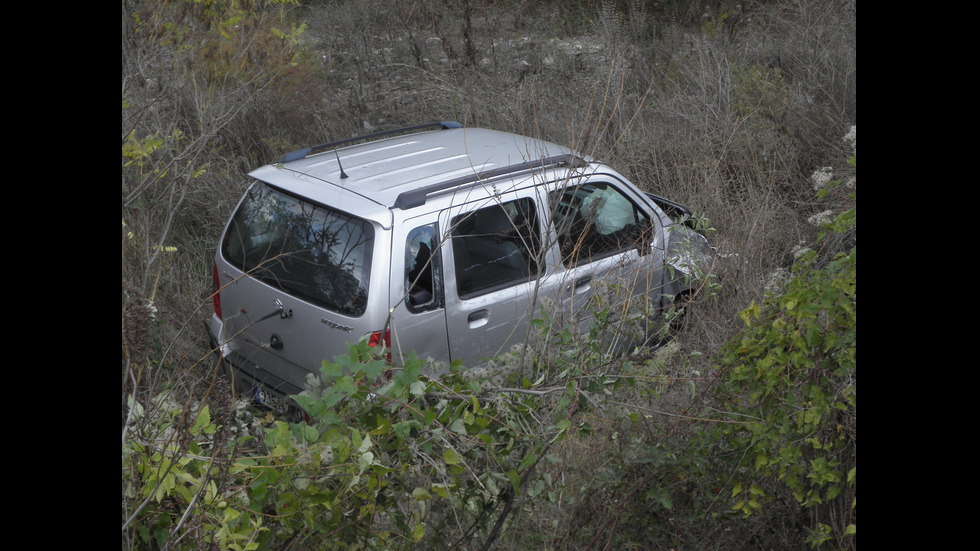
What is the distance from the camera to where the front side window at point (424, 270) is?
383cm

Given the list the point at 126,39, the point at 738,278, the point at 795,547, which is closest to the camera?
the point at 795,547

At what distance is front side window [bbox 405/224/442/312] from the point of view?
12.6 ft

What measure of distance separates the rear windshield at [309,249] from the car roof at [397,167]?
9 cm

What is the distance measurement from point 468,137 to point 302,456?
3.36m

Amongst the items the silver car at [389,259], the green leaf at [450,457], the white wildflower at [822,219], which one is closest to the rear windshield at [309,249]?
the silver car at [389,259]

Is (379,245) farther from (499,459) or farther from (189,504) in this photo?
(189,504)

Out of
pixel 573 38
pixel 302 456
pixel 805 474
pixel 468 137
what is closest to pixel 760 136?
A: pixel 468 137

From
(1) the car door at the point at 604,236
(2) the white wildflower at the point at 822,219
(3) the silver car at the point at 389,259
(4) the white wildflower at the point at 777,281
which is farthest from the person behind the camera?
(1) the car door at the point at 604,236

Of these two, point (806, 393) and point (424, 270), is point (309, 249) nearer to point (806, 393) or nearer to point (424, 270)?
point (424, 270)

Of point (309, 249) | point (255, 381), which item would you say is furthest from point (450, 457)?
point (255, 381)

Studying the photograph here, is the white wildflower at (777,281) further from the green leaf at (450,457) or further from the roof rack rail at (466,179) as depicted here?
the green leaf at (450,457)

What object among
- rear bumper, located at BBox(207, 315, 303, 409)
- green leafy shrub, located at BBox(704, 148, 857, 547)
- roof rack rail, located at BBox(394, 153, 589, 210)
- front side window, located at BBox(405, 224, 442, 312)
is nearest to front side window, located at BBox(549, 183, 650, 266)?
roof rack rail, located at BBox(394, 153, 589, 210)

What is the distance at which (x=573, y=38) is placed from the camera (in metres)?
10.8

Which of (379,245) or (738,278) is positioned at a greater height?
(379,245)
